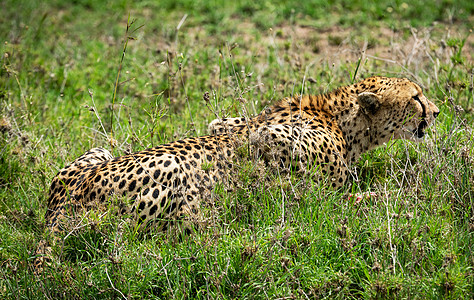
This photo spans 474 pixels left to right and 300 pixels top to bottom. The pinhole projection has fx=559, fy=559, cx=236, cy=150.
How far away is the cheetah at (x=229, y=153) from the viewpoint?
139 inches

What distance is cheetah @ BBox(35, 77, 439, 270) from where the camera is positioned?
3.54 metres

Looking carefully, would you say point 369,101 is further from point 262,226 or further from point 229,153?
point 262,226

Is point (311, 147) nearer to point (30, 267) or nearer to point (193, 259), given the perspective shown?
point (193, 259)

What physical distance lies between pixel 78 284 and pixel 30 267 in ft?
1.17

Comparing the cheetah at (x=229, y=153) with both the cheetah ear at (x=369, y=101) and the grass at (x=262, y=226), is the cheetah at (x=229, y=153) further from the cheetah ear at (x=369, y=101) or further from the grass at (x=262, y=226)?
the grass at (x=262, y=226)

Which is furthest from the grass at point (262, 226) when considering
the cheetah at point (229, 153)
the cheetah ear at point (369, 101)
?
the cheetah ear at point (369, 101)

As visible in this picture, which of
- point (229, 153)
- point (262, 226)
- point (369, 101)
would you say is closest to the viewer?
point (262, 226)

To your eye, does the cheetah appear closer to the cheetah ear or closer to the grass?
the cheetah ear

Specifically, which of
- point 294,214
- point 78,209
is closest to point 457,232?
point 294,214

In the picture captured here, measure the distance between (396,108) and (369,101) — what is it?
0.26 m

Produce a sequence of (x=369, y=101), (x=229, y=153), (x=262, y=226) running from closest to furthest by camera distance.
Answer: (x=262, y=226) → (x=229, y=153) → (x=369, y=101)

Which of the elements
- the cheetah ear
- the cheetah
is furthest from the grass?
the cheetah ear

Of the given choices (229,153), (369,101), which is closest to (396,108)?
(369,101)

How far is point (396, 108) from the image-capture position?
4.34 m
